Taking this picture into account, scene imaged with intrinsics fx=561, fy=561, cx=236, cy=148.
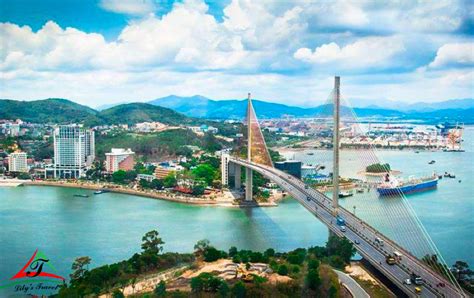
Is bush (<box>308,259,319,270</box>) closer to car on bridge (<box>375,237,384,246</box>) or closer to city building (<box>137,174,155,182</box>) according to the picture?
car on bridge (<box>375,237,384,246</box>)

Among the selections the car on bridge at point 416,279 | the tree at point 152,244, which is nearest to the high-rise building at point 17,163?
the tree at point 152,244

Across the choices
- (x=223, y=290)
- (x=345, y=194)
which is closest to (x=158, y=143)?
(x=345, y=194)

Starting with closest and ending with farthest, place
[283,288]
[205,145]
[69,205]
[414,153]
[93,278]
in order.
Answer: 1. [283,288]
2. [93,278]
3. [69,205]
4. [205,145]
5. [414,153]

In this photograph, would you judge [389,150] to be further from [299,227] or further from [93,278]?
[93,278]

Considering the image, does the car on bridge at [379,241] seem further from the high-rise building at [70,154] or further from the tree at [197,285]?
the high-rise building at [70,154]

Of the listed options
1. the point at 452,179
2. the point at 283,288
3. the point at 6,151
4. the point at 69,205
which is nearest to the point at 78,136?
the point at 6,151

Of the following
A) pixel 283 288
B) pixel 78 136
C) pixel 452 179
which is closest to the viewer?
pixel 283 288
